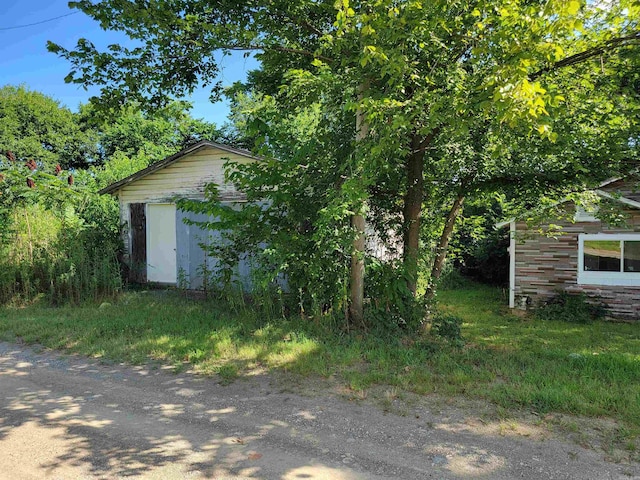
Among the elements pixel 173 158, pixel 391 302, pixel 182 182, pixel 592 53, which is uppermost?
pixel 592 53

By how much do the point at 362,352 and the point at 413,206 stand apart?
2.50 metres

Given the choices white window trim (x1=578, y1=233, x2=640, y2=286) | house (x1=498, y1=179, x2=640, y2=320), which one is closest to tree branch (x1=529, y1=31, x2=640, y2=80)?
house (x1=498, y1=179, x2=640, y2=320)

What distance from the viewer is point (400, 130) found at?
4602mm

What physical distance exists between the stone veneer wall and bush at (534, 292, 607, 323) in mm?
183

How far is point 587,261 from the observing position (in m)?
9.94

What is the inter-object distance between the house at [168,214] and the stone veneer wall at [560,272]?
23.4 ft

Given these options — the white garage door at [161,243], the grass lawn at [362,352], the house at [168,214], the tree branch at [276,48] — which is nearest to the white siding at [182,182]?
the house at [168,214]

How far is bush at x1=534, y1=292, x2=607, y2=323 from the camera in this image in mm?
9445

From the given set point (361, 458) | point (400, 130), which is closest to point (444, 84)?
point (400, 130)

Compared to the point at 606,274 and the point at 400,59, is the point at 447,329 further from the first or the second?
the point at 606,274

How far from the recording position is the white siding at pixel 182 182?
9.71 metres

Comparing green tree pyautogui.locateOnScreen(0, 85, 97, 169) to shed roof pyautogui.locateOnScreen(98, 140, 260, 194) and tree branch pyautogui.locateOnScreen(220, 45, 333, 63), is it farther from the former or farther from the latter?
tree branch pyautogui.locateOnScreen(220, 45, 333, 63)

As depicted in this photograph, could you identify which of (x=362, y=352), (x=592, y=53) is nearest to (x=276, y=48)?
(x=592, y=53)

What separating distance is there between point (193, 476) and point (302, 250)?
3.45 m
